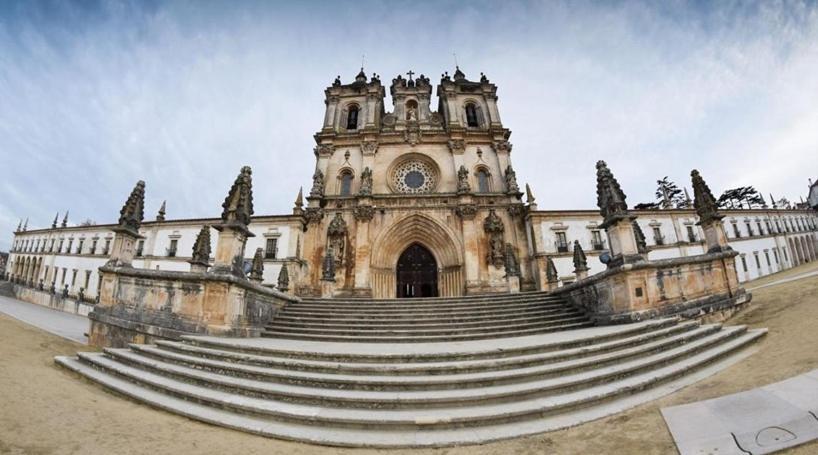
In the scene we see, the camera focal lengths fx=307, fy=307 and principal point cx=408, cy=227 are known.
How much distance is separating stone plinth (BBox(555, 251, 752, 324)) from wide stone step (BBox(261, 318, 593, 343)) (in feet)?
3.88

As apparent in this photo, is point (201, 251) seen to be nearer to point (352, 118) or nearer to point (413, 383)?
point (413, 383)

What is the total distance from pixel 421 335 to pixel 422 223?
11489mm

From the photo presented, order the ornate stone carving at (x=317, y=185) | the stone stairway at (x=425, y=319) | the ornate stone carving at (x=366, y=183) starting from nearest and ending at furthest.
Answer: the stone stairway at (x=425, y=319) < the ornate stone carving at (x=366, y=183) < the ornate stone carving at (x=317, y=185)

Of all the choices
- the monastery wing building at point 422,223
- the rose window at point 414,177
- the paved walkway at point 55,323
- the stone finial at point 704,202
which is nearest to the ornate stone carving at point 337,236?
the monastery wing building at point 422,223

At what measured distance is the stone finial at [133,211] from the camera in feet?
31.0

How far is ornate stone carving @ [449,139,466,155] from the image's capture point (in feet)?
71.6

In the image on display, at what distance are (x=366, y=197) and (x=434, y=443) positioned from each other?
16620mm

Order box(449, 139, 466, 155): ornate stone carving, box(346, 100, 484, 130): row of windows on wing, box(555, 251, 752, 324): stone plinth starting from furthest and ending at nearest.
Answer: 1. box(346, 100, 484, 130): row of windows on wing
2. box(449, 139, 466, 155): ornate stone carving
3. box(555, 251, 752, 324): stone plinth

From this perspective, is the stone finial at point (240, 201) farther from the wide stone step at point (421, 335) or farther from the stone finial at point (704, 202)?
the stone finial at point (704, 202)

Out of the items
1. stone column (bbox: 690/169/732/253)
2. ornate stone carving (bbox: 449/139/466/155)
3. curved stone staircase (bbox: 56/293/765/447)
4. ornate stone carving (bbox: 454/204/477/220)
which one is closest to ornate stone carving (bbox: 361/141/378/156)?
ornate stone carving (bbox: 449/139/466/155)

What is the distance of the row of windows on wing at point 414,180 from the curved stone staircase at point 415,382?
15.0 metres

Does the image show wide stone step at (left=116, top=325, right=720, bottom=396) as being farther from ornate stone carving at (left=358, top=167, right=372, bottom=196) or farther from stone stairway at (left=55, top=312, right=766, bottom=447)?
ornate stone carving at (left=358, top=167, right=372, bottom=196)

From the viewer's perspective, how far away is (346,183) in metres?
21.4

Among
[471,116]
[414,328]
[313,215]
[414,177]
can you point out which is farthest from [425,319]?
[471,116]
